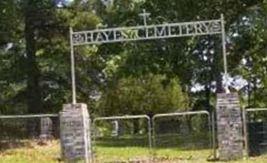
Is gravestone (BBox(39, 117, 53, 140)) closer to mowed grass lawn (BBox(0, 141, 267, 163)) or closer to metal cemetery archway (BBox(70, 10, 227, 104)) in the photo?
mowed grass lawn (BBox(0, 141, 267, 163))

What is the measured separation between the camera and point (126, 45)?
38.9 metres

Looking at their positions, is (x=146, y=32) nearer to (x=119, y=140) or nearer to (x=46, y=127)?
(x=46, y=127)

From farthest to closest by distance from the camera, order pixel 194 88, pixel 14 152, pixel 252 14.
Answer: pixel 194 88, pixel 252 14, pixel 14 152

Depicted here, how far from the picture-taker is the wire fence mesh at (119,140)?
22875 millimetres

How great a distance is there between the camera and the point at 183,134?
82.5 feet

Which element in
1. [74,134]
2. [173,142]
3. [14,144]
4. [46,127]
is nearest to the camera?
[74,134]

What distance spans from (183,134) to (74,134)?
503 cm

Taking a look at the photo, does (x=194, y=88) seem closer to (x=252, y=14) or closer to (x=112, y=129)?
(x=252, y=14)

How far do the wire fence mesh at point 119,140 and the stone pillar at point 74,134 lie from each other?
2.39ft

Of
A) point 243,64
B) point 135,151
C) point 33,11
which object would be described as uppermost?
point 33,11

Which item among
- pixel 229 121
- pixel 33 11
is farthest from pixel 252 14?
pixel 229 121

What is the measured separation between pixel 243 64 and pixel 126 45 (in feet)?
22.3

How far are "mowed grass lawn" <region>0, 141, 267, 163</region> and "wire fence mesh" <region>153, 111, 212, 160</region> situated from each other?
0.12 metres

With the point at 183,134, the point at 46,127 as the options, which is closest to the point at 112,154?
the point at 183,134
